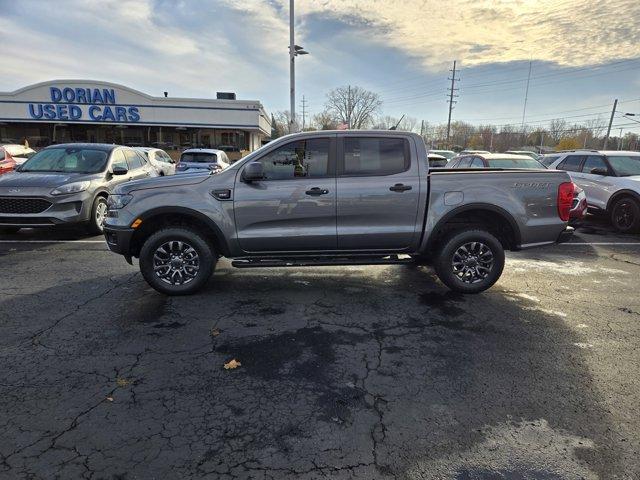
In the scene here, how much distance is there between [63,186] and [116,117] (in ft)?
96.2

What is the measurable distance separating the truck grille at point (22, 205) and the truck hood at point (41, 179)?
269 millimetres

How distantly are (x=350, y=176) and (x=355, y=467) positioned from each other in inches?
134

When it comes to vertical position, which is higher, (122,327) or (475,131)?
(475,131)

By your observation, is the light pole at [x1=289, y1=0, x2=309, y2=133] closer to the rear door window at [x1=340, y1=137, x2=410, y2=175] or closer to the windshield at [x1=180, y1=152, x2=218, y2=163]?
the windshield at [x1=180, y1=152, x2=218, y2=163]

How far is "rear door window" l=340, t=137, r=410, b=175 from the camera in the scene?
16.7 feet

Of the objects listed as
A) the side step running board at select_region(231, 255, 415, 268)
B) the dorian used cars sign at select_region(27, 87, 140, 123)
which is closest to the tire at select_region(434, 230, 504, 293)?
the side step running board at select_region(231, 255, 415, 268)

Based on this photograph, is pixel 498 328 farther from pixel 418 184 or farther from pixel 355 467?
pixel 355 467

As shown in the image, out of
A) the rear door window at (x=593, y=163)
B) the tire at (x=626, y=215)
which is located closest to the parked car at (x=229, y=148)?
the rear door window at (x=593, y=163)

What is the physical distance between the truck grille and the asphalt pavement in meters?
2.37

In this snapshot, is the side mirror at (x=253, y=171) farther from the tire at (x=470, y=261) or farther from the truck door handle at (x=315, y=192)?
the tire at (x=470, y=261)

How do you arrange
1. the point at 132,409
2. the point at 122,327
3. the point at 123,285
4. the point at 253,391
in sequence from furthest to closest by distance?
the point at 123,285 → the point at 122,327 → the point at 253,391 → the point at 132,409

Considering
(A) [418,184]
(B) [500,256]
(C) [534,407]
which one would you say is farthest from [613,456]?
(A) [418,184]

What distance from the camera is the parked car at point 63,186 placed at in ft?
24.4

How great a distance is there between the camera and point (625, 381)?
332 cm
